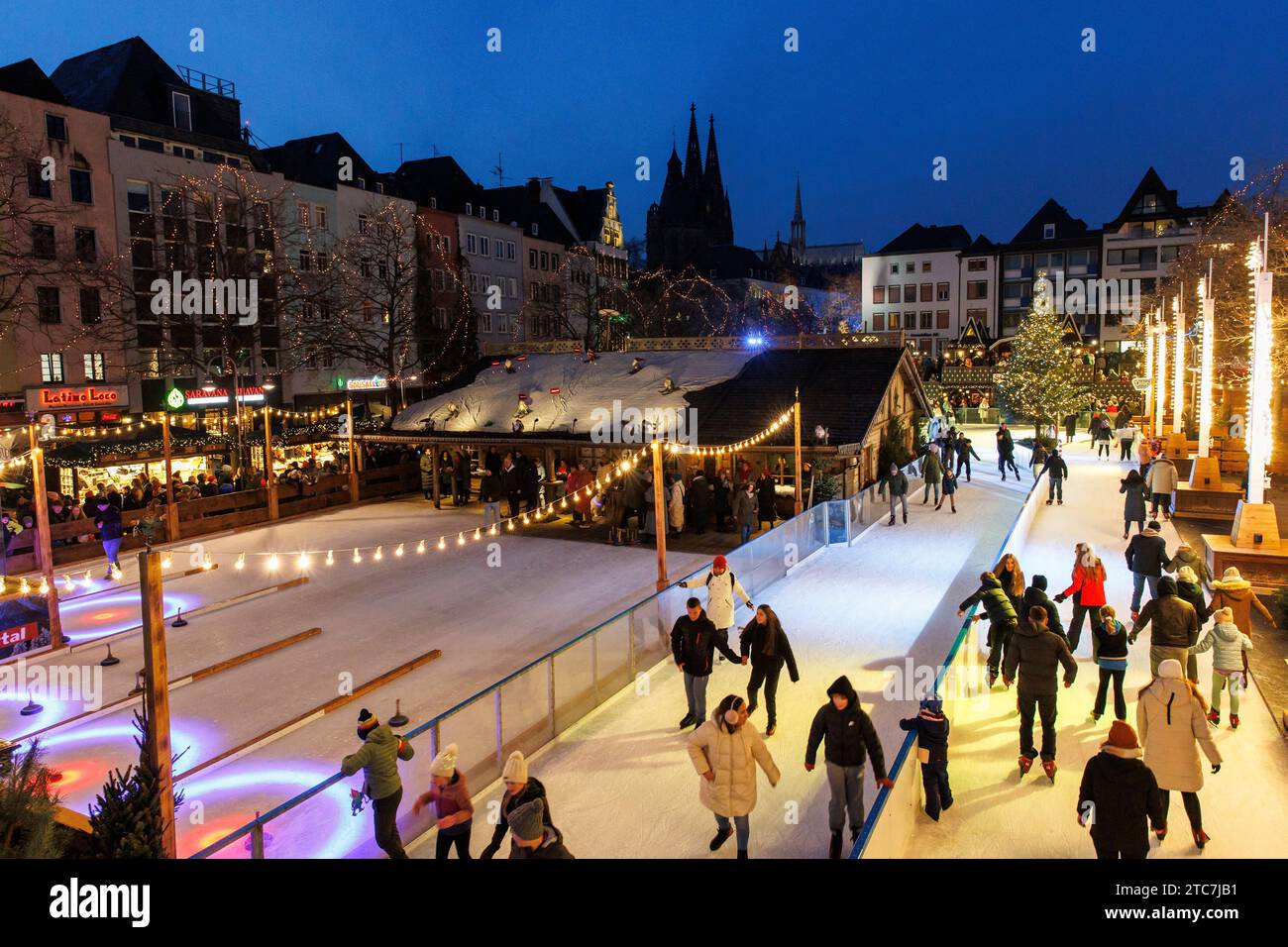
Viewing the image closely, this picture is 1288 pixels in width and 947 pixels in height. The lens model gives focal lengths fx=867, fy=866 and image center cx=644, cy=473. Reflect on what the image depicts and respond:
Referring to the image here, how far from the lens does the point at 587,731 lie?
9094mm

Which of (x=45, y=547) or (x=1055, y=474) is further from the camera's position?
(x=1055, y=474)

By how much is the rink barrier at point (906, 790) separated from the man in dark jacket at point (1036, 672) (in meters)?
0.56

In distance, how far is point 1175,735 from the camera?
5.88 metres

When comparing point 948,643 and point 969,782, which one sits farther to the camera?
point 948,643

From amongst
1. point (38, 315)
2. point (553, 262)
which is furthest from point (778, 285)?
point (38, 315)

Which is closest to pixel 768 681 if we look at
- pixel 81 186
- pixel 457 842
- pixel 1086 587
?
pixel 457 842

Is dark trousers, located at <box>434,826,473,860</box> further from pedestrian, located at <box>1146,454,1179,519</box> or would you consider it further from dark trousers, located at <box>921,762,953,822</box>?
pedestrian, located at <box>1146,454,1179,519</box>

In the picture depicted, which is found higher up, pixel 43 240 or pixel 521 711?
pixel 43 240

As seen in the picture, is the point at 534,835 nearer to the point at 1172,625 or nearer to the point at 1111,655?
the point at 1111,655

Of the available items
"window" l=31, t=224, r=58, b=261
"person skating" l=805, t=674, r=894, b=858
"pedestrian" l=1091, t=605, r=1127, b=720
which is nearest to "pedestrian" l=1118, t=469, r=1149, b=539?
"pedestrian" l=1091, t=605, r=1127, b=720

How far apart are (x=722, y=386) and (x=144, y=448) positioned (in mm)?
17806

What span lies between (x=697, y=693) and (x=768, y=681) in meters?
0.72

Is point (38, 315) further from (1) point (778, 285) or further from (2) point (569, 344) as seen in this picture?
(1) point (778, 285)

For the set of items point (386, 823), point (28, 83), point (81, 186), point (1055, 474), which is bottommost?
point (386, 823)
